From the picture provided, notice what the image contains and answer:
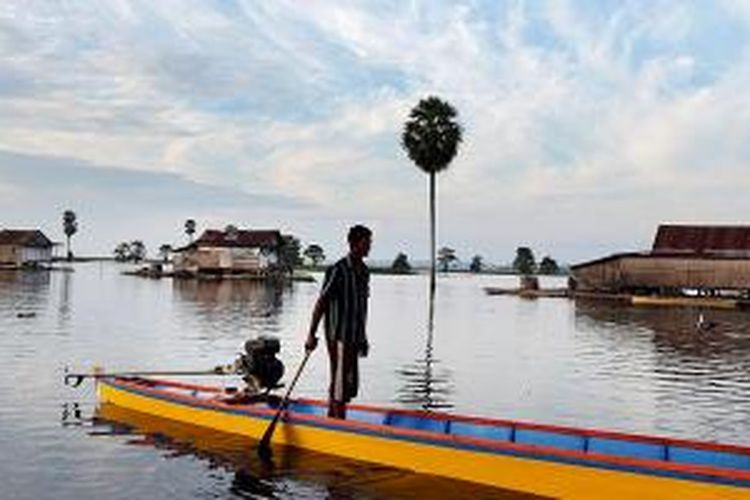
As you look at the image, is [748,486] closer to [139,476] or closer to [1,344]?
[139,476]

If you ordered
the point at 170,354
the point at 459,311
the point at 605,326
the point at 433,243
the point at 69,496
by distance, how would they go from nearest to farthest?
the point at 69,496 < the point at 170,354 < the point at 605,326 < the point at 459,311 < the point at 433,243

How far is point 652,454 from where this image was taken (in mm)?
11609

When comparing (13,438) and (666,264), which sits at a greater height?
(666,264)

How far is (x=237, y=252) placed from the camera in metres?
115

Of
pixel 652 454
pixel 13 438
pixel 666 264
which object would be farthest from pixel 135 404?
pixel 666 264

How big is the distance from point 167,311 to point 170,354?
21.8 m

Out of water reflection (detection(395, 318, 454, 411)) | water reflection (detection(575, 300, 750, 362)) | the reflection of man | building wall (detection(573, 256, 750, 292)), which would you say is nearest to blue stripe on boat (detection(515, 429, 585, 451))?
the reflection of man

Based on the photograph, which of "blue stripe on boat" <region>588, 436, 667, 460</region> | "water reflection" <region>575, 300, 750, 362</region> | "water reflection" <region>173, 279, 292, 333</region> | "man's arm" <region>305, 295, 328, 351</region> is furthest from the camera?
"water reflection" <region>173, 279, 292, 333</region>

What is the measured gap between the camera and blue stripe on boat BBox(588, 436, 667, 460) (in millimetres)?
11602

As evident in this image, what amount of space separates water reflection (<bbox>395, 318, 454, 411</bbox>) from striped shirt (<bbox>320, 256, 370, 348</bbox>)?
6388 millimetres

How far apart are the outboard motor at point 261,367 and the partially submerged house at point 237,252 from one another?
9846 cm

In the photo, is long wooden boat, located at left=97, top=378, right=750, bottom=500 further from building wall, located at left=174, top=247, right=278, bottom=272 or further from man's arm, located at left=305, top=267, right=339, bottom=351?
building wall, located at left=174, top=247, right=278, bottom=272

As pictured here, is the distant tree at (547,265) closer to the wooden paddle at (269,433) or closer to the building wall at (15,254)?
the building wall at (15,254)

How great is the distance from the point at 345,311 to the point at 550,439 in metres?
3.22
